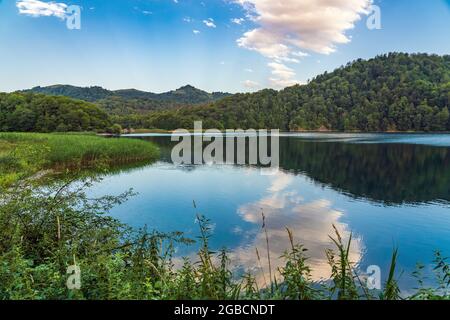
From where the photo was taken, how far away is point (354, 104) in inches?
4776

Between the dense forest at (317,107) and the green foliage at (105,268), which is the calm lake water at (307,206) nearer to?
the green foliage at (105,268)

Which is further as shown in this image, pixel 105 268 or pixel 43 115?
pixel 43 115

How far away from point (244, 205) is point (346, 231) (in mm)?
5496

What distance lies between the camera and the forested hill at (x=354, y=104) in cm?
10325

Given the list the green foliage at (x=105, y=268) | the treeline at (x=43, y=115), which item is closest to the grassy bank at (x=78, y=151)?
the green foliage at (x=105, y=268)

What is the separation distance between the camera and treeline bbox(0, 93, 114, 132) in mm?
72812

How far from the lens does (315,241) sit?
11766mm

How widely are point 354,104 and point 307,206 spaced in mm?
114277

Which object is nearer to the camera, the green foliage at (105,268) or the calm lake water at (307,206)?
the green foliage at (105,268)

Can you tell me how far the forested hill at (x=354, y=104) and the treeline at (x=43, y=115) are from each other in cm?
4243

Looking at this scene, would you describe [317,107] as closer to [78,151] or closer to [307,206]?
[78,151]

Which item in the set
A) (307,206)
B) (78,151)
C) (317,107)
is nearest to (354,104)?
(317,107)

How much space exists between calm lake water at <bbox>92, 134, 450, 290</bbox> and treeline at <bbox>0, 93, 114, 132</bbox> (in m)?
53.9

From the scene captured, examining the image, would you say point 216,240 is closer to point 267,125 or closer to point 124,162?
point 124,162
